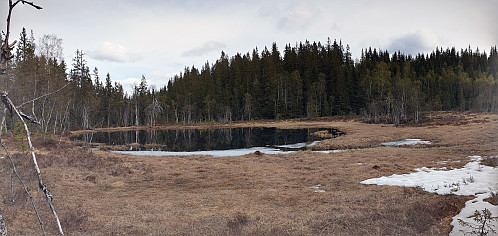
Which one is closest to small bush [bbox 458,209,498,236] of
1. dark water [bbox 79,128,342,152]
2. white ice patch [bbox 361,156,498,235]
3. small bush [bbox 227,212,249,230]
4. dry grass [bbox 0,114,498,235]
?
white ice patch [bbox 361,156,498,235]

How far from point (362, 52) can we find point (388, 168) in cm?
13124

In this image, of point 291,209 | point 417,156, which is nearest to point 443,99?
point 417,156

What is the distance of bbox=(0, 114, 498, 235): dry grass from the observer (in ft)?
26.2

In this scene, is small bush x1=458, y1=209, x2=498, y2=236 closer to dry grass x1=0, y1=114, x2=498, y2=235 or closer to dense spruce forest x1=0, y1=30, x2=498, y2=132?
dry grass x1=0, y1=114, x2=498, y2=235

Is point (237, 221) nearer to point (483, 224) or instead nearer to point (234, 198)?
point (234, 198)

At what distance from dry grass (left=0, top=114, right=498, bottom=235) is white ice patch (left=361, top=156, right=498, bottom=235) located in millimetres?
389

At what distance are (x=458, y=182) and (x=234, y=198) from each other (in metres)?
8.15

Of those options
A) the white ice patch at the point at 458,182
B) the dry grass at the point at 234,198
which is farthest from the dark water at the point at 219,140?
the white ice patch at the point at 458,182

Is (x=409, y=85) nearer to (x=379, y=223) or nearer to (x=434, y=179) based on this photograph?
(x=434, y=179)

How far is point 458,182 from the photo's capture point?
1108 cm

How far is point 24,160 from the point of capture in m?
16.6

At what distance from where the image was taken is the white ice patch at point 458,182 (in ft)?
26.0

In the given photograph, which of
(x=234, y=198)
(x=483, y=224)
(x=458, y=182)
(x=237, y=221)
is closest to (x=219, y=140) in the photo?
(x=234, y=198)

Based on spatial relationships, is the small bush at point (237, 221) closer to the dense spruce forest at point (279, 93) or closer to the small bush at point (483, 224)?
the small bush at point (483, 224)
